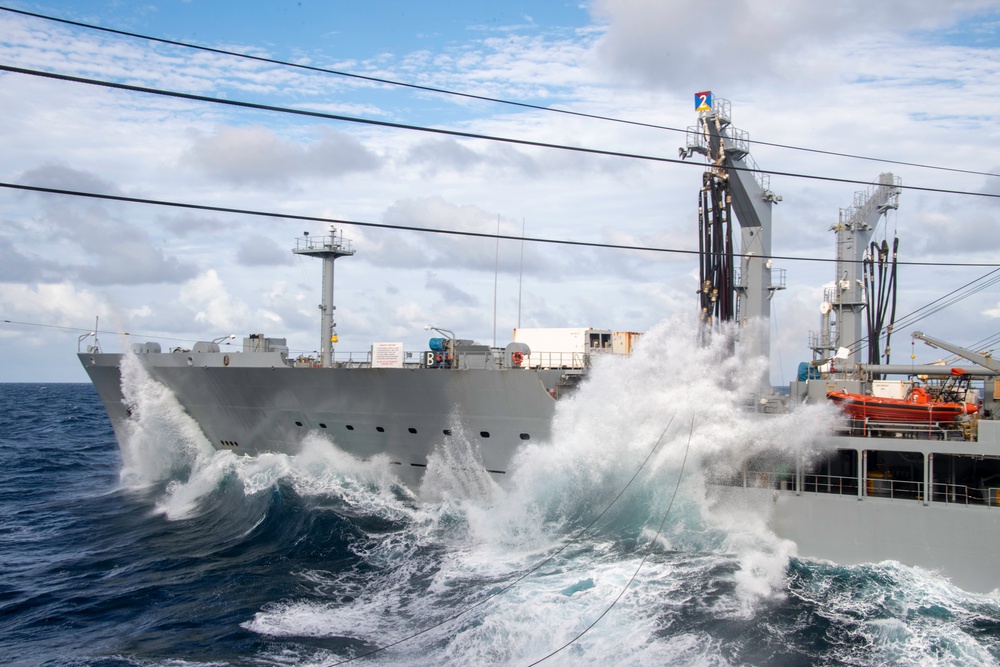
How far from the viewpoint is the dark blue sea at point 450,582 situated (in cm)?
1641

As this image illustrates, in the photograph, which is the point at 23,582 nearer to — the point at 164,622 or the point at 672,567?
the point at 164,622

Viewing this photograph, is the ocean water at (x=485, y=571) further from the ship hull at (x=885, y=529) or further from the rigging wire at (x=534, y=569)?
the ship hull at (x=885, y=529)

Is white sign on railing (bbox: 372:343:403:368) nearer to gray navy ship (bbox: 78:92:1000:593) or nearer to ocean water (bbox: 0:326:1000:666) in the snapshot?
gray navy ship (bbox: 78:92:1000:593)

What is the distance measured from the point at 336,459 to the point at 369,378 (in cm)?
423

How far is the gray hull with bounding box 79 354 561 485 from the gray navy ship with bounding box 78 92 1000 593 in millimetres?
57

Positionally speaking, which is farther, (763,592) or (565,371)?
(565,371)

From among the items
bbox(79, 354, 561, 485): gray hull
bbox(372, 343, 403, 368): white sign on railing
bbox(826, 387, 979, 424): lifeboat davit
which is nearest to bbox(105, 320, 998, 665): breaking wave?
bbox(79, 354, 561, 485): gray hull

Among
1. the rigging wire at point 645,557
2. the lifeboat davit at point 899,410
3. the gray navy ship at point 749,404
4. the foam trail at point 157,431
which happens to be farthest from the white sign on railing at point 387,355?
the lifeboat davit at point 899,410

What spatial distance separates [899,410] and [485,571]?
12530 mm

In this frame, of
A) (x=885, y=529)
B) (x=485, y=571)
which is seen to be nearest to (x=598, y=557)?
(x=485, y=571)

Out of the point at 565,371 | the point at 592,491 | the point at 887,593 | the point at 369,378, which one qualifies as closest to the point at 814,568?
the point at 887,593

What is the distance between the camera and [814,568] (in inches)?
818

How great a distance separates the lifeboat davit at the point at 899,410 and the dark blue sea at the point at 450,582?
14.2ft

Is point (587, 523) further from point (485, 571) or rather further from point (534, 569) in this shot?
point (485, 571)
